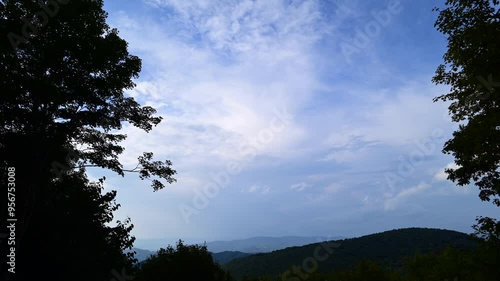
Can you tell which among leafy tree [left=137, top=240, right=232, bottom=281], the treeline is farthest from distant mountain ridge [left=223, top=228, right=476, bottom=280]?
leafy tree [left=137, top=240, right=232, bottom=281]

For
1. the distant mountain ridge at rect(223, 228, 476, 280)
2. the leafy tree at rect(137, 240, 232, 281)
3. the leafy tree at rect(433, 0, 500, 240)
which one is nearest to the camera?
the leafy tree at rect(433, 0, 500, 240)

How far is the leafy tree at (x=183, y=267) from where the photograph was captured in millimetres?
31469

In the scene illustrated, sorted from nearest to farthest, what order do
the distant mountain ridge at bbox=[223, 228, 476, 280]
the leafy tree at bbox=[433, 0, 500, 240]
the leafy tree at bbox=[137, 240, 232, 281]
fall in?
the leafy tree at bbox=[433, 0, 500, 240] → the leafy tree at bbox=[137, 240, 232, 281] → the distant mountain ridge at bbox=[223, 228, 476, 280]

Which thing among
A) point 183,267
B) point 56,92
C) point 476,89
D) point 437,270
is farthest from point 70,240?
point 437,270

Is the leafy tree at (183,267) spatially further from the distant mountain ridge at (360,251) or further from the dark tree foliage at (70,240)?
the distant mountain ridge at (360,251)

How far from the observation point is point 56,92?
14.3 metres

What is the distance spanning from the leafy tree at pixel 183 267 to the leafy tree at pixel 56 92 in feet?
52.8

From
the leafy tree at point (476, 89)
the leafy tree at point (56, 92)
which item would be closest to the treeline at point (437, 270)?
the leafy tree at point (476, 89)

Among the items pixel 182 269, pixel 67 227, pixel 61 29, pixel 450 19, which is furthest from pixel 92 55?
pixel 182 269

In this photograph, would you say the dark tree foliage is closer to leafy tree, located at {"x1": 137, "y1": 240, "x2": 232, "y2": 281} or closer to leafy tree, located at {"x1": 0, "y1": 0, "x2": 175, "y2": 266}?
leafy tree, located at {"x1": 0, "y1": 0, "x2": 175, "y2": 266}

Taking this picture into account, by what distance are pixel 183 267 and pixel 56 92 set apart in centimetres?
2208

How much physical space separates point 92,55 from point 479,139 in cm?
1705

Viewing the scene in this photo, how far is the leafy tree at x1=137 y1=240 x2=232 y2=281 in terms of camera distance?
3147 centimetres

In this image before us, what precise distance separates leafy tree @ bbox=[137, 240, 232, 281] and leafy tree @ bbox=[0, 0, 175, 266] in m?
16.1
